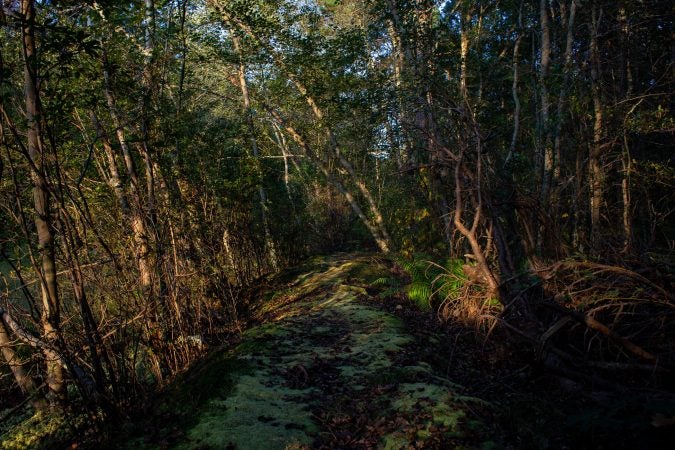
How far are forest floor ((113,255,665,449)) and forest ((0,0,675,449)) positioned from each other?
0.09ft

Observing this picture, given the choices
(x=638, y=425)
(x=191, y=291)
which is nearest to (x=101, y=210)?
(x=191, y=291)

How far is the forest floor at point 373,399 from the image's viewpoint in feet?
10.4

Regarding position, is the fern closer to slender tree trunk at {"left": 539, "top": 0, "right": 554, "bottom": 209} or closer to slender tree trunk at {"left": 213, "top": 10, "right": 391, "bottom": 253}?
slender tree trunk at {"left": 539, "top": 0, "right": 554, "bottom": 209}

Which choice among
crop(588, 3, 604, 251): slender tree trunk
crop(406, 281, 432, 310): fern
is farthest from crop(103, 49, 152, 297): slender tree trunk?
crop(588, 3, 604, 251): slender tree trunk

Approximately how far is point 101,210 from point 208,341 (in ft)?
8.94

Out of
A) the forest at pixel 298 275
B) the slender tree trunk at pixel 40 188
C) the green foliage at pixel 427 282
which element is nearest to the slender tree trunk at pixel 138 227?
the forest at pixel 298 275

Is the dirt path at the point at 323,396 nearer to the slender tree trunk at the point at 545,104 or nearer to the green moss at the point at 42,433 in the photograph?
the green moss at the point at 42,433

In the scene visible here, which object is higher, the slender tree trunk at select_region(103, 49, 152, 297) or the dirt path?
the slender tree trunk at select_region(103, 49, 152, 297)

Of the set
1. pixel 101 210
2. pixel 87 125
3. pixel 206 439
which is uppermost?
pixel 87 125

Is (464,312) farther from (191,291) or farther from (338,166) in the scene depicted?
(338,166)

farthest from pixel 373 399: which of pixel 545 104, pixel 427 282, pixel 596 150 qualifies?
pixel 545 104

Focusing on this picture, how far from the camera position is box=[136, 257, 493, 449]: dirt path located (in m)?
3.34

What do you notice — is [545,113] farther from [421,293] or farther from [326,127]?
[326,127]

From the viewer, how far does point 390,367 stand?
4773mm
